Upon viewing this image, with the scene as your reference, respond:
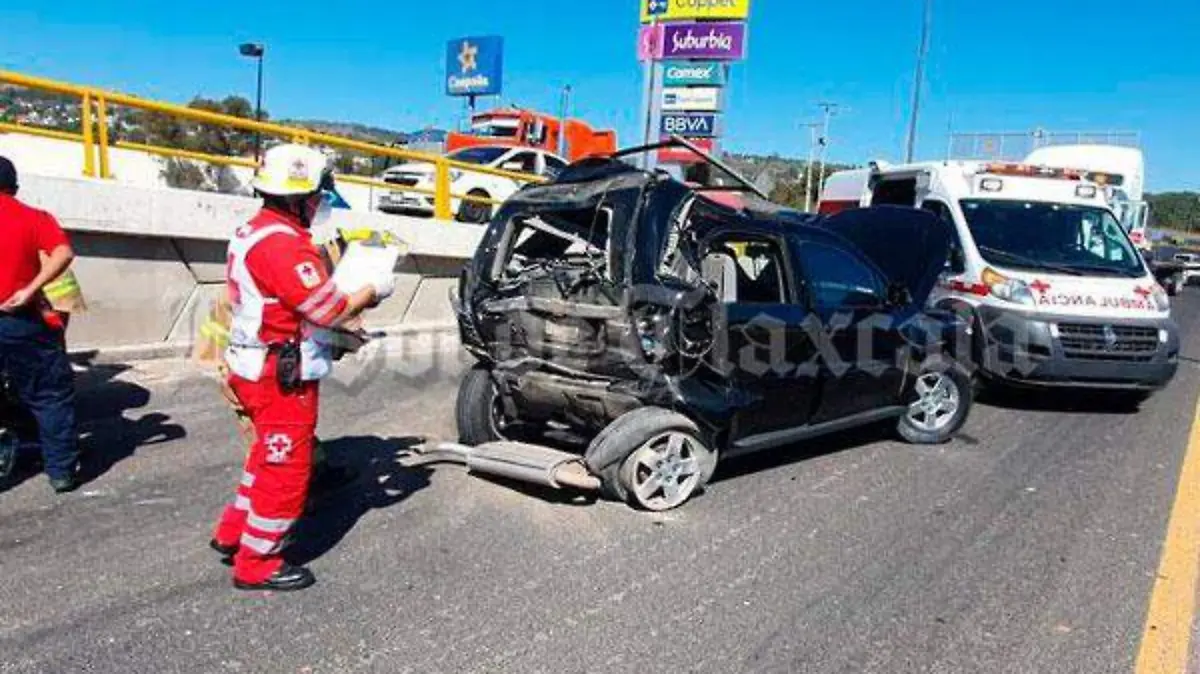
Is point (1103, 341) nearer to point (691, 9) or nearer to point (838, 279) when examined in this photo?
point (838, 279)

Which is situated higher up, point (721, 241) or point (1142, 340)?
point (721, 241)

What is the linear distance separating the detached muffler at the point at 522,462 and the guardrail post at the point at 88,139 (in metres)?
4.66

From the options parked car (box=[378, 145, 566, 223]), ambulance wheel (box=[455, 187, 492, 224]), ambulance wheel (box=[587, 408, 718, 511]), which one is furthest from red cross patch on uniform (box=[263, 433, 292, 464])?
ambulance wheel (box=[455, 187, 492, 224])

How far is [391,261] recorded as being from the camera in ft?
11.8

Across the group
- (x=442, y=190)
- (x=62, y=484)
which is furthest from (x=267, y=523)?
(x=442, y=190)

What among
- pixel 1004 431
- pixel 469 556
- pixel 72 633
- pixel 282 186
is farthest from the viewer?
pixel 1004 431

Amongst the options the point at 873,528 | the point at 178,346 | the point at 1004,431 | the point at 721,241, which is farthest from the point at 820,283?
the point at 178,346

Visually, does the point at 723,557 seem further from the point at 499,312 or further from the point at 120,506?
the point at 120,506

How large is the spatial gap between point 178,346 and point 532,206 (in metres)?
4.31

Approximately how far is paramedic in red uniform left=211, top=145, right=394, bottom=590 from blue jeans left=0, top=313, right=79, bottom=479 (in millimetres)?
1592

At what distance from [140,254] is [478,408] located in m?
3.87

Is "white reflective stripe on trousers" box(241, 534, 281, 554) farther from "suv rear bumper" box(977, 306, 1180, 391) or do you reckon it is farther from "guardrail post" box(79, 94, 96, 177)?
"suv rear bumper" box(977, 306, 1180, 391)

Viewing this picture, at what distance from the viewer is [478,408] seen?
564 centimetres

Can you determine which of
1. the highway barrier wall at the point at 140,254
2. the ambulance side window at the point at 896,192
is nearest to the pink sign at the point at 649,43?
the ambulance side window at the point at 896,192
